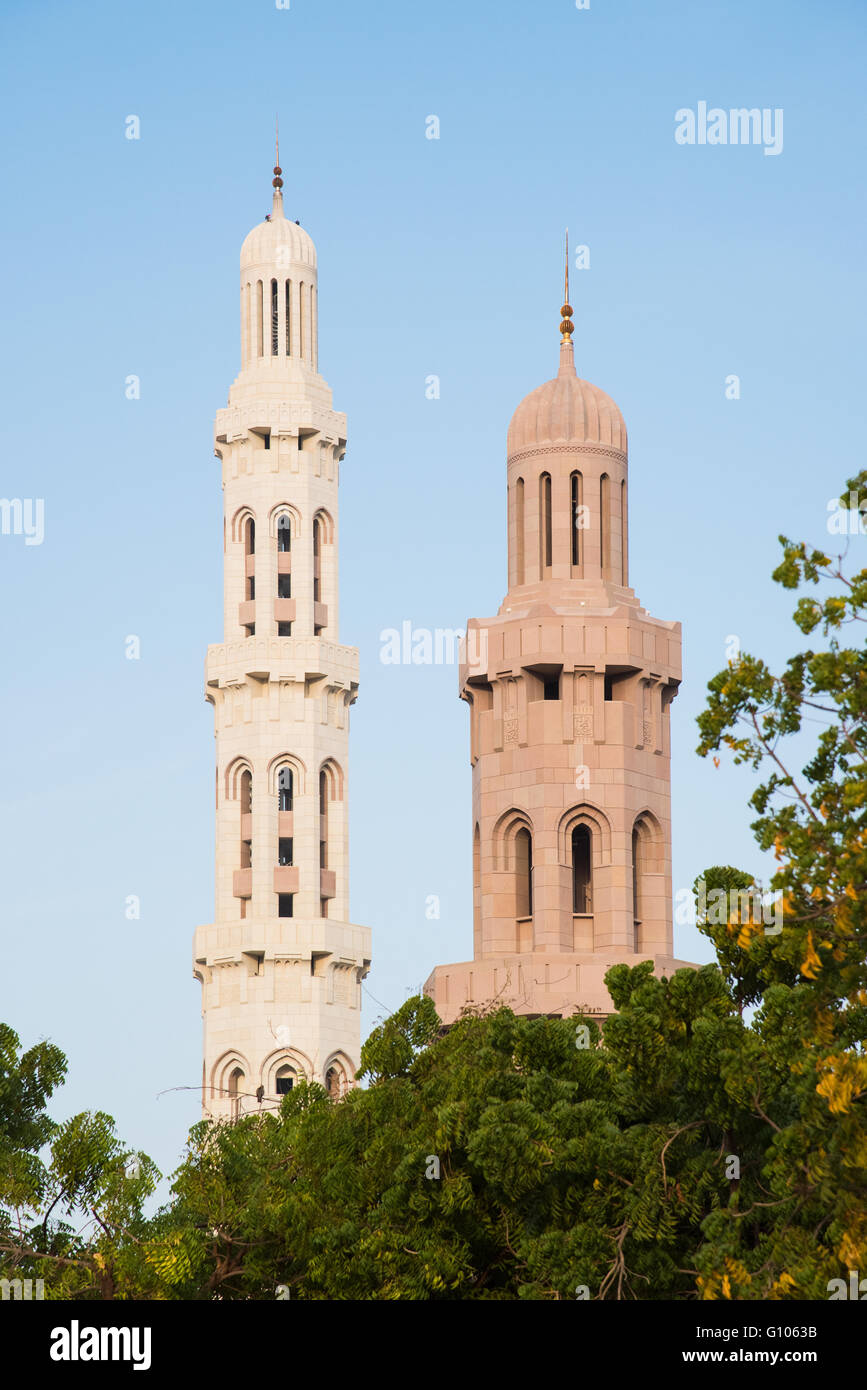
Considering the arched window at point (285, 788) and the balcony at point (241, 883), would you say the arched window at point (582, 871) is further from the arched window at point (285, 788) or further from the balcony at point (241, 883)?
the arched window at point (285, 788)

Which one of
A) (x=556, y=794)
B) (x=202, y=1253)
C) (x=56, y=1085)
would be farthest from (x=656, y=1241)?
(x=556, y=794)

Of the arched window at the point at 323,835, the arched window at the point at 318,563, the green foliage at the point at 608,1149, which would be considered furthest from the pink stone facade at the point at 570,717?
the arched window at the point at 318,563

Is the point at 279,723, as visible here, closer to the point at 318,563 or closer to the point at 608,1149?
the point at 318,563

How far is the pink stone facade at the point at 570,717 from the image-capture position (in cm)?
7281

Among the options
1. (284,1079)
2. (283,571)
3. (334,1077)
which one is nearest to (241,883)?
(284,1079)

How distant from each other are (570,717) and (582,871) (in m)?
4.14

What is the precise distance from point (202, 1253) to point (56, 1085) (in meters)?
12.2

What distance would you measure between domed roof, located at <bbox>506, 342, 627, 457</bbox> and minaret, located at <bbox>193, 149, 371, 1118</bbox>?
92.0 ft

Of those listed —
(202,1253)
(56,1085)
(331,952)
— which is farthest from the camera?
(331,952)

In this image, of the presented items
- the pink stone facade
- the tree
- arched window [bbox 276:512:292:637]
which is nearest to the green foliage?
the tree

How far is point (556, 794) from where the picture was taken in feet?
239

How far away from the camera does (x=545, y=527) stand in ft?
246

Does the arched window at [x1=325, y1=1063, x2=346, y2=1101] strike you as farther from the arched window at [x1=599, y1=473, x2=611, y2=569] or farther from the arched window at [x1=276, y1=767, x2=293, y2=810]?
the arched window at [x1=599, y1=473, x2=611, y2=569]

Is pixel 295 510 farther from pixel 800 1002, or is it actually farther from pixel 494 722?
pixel 800 1002
